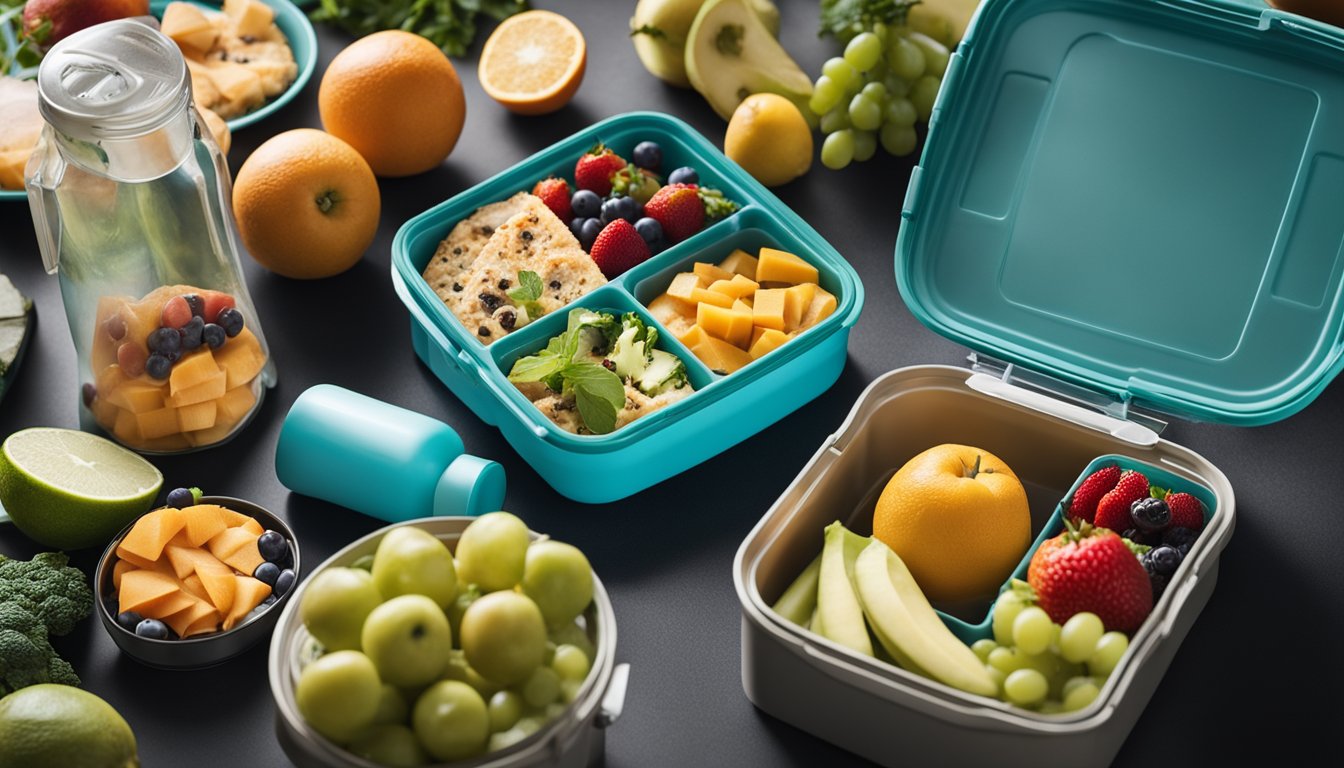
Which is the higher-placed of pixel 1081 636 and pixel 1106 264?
pixel 1106 264

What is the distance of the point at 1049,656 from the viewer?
1.19 meters

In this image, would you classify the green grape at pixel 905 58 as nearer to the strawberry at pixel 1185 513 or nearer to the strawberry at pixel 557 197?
the strawberry at pixel 557 197

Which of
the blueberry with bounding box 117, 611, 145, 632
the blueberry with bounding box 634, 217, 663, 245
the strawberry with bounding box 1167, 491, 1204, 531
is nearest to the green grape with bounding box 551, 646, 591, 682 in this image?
the blueberry with bounding box 117, 611, 145, 632

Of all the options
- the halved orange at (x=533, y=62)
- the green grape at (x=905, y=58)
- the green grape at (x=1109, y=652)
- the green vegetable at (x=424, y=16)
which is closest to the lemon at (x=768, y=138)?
the green grape at (x=905, y=58)

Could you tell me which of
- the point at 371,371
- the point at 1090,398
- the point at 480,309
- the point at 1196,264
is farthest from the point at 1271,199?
the point at 371,371

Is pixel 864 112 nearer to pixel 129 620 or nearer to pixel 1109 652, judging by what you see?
pixel 1109 652

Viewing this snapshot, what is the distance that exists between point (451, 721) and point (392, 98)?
38.7 inches

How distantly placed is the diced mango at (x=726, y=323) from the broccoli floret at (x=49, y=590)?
71cm

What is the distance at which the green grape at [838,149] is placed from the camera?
1.84 metres

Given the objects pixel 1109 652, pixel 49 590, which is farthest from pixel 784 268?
pixel 49 590

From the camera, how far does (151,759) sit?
1.27 metres

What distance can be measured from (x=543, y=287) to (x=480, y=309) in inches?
3.1

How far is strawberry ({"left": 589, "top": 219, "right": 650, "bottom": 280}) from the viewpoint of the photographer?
65.1 inches

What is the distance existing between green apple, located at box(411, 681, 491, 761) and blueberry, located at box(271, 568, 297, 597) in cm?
36
